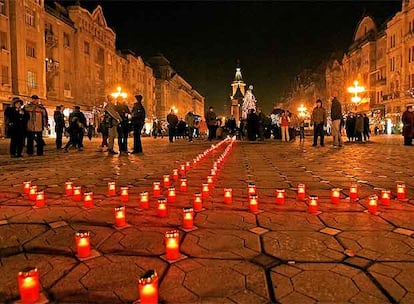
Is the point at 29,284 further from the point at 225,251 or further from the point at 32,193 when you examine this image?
the point at 32,193

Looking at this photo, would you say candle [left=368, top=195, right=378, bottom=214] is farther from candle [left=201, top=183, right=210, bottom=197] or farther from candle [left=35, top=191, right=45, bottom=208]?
candle [left=35, top=191, right=45, bottom=208]

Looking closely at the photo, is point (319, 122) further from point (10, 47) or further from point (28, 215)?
point (10, 47)

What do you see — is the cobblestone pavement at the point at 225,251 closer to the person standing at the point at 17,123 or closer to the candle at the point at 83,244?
the candle at the point at 83,244

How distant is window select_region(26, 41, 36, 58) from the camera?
122ft

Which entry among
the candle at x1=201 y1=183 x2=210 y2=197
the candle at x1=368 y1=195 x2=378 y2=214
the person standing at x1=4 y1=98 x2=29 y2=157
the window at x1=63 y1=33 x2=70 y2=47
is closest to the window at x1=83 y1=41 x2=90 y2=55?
the window at x1=63 y1=33 x2=70 y2=47

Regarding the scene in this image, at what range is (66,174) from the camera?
8.66 meters

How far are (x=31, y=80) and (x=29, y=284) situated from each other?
38.9 m

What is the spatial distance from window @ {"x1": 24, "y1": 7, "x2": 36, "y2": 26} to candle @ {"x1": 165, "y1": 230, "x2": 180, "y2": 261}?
39.4 metres

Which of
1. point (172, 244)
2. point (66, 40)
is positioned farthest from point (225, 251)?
point (66, 40)

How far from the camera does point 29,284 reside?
7.11 ft

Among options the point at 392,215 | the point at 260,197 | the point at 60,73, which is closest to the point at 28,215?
the point at 260,197

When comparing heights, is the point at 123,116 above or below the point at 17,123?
above

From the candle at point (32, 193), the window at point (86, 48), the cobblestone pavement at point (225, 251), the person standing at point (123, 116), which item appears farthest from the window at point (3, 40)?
the candle at point (32, 193)

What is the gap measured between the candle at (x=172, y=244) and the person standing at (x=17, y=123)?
1207 centimetres
